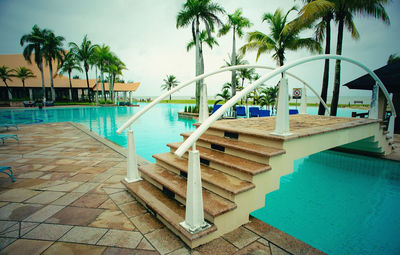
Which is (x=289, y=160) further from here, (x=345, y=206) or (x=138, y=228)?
(x=138, y=228)

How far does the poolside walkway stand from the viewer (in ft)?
6.66

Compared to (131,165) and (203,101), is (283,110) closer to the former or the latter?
(203,101)

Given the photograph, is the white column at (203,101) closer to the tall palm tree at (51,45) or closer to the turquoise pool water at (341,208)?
the turquoise pool water at (341,208)

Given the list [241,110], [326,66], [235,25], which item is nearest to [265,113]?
[241,110]

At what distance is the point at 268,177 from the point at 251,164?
313mm

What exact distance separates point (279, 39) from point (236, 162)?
15722mm

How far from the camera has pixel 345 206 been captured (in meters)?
3.98

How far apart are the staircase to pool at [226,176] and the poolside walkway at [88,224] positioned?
0.17 m

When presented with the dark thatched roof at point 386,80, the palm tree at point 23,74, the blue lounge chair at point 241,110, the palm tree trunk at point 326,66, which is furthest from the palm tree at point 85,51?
the dark thatched roof at point 386,80

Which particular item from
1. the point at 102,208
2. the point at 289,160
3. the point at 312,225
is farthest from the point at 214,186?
the point at 312,225

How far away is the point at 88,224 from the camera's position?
2449 mm

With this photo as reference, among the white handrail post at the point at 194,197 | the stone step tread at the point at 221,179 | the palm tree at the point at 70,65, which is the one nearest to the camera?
the white handrail post at the point at 194,197

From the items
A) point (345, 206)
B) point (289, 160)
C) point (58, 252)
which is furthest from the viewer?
point (345, 206)

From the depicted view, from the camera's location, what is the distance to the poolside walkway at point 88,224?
2031 mm
